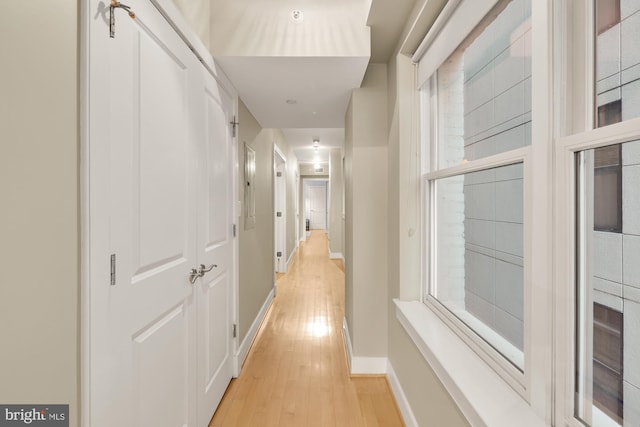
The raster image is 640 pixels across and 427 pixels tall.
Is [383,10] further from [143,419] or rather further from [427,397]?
[143,419]

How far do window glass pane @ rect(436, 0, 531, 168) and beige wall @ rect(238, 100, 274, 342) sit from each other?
1595mm

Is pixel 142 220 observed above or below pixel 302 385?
above

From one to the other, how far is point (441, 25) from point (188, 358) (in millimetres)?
1993

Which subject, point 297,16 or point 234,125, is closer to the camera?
point 297,16

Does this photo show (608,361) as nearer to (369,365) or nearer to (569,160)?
(569,160)

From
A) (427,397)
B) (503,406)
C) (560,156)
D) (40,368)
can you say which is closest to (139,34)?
(40,368)

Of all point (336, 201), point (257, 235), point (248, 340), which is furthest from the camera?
point (336, 201)

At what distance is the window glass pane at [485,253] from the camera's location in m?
1.02

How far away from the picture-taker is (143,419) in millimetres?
1139

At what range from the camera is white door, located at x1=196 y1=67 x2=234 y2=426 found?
1.70 meters

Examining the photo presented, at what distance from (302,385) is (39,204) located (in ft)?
6.36

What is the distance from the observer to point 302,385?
2146 millimetres

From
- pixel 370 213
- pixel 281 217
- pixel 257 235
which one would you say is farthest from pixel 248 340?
pixel 281 217

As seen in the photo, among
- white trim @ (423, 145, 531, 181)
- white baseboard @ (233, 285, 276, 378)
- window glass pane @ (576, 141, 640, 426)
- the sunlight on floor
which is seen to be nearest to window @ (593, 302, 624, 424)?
window glass pane @ (576, 141, 640, 426)
